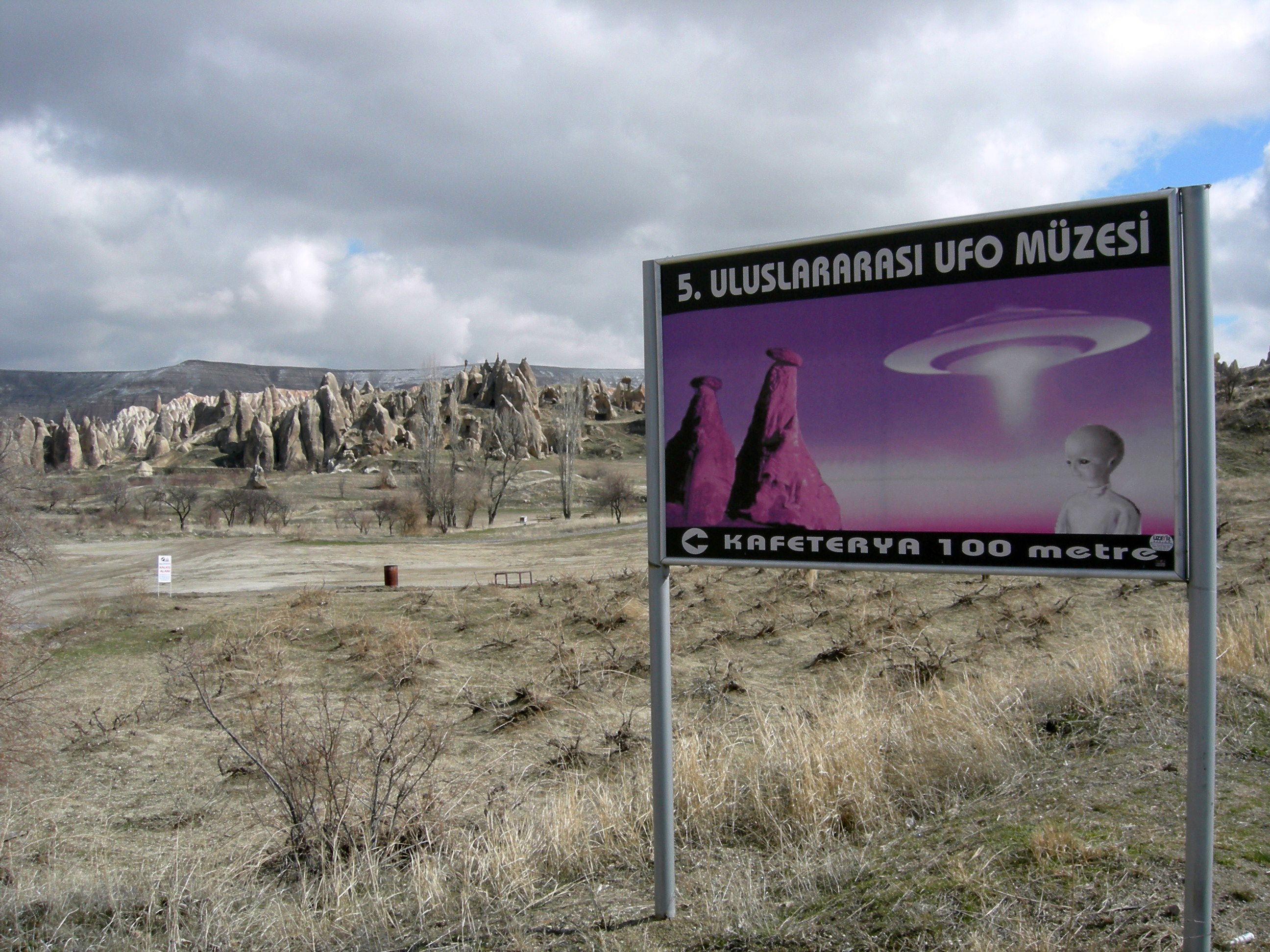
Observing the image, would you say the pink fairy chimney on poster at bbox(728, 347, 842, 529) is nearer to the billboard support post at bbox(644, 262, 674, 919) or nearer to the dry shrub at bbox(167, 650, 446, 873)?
the billboard support post at bbox(644, 262, 674, 919)

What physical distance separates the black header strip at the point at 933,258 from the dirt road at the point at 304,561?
16.4m

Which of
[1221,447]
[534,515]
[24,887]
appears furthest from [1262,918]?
[534,515]

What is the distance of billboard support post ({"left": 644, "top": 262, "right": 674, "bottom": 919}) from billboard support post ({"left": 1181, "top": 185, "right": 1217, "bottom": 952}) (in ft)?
5.15

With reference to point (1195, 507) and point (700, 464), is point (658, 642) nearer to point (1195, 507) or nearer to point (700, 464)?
point (700, 464)

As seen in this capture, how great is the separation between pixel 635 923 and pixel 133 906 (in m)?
1.94

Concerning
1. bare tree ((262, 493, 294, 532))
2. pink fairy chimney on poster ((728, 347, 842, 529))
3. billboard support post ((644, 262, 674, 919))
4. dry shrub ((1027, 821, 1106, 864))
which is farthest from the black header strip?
bare tree ((262, 493, 294, 532))

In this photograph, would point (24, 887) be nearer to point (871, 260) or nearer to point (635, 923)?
point (635, 923)

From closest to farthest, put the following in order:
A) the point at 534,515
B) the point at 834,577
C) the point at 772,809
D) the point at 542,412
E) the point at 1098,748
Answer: the point at 772,809
the point at 1098,748
the point at 834,577
the point at 534,515
the point at 542,412

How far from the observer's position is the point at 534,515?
60.2m

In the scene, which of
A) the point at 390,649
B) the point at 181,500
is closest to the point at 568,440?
the point at 181,500

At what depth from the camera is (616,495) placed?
5203 centimetres

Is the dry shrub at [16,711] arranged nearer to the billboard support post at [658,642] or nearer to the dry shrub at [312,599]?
the billboard support post at [658,642]

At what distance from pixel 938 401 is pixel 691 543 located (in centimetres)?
98

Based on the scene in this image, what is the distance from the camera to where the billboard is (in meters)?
2.55
